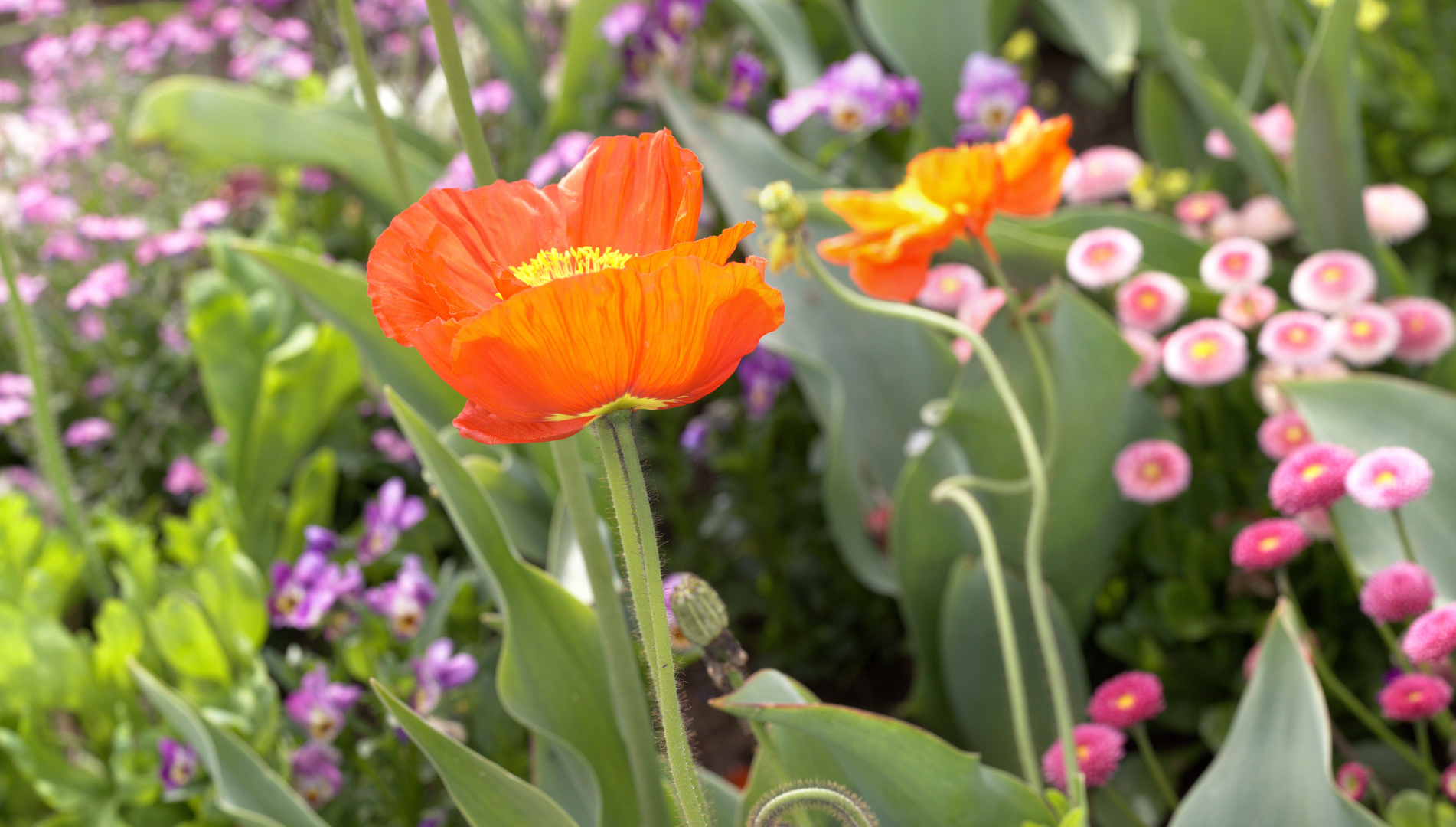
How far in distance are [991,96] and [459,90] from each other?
92 centimetres

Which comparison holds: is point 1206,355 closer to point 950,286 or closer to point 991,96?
point 950,286

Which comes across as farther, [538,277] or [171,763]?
[171,763]

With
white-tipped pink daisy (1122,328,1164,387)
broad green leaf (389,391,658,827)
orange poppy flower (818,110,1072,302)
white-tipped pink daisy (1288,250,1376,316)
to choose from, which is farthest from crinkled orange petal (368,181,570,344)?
white-tipped pink daisy (1288,250,1376,316)

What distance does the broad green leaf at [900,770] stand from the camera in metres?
0.59

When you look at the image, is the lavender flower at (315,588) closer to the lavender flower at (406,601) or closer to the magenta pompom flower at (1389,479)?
the lavender flower at (406,601)

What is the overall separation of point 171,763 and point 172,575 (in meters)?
0.30

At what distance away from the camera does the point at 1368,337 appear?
3.02 ft

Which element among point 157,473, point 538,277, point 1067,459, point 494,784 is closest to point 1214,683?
point 1067,459

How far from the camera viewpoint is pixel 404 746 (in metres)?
0.91

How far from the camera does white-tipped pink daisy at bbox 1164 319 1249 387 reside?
0.90 m

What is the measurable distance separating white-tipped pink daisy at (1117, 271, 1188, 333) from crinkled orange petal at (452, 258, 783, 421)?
0.72m

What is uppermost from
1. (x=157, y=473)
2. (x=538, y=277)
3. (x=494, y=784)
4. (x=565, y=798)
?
(x=538, y=277)

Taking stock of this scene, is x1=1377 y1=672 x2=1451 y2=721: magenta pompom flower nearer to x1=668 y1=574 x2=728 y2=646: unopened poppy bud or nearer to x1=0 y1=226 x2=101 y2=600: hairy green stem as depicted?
x1=668 y1=574 x2=728 y2=646: unopened poppy bud

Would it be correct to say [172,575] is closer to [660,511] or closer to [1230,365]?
[660,511]
